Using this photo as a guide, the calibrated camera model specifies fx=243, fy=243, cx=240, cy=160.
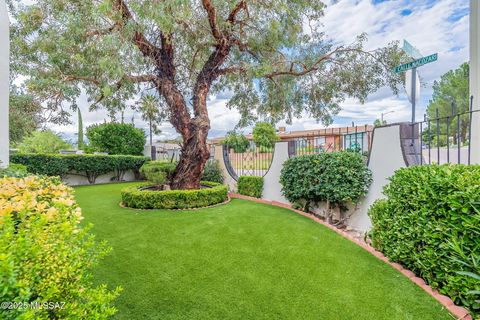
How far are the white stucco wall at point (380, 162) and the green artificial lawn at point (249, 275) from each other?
3.03ft

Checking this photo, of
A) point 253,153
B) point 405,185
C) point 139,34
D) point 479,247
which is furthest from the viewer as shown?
point 253,153

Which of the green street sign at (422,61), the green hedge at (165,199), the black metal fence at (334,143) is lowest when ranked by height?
the green hedge at (165,199)

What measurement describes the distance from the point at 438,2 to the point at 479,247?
20.9 ft

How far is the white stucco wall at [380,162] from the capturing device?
167 inches

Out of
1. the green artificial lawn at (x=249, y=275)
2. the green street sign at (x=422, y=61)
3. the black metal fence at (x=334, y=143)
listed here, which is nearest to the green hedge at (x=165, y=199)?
the green artificial lawn at (x=249, y=275)

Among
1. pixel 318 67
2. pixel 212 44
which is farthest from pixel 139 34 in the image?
pixel 318 67

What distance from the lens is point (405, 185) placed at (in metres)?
3.02

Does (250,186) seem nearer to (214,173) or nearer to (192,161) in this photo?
Answer: (192,161)

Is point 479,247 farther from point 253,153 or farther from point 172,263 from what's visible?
point 253,153

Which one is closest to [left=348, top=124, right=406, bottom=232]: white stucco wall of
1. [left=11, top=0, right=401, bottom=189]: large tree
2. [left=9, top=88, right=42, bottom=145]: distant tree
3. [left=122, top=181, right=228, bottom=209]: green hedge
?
[left=11, top=0, right=401, bottom=189]: large tree

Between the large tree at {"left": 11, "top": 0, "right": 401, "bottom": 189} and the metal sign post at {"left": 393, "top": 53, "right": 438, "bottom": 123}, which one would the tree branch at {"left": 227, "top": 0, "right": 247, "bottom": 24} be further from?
the metal sign post at {"left": 393, "top": 53, "right": 438, "bottom": 123}

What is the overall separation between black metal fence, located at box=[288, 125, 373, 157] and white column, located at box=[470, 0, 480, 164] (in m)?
1.59

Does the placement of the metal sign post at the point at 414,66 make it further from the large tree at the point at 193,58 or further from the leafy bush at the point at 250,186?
the leafy bush at the point at 250,186

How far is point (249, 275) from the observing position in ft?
9.99
